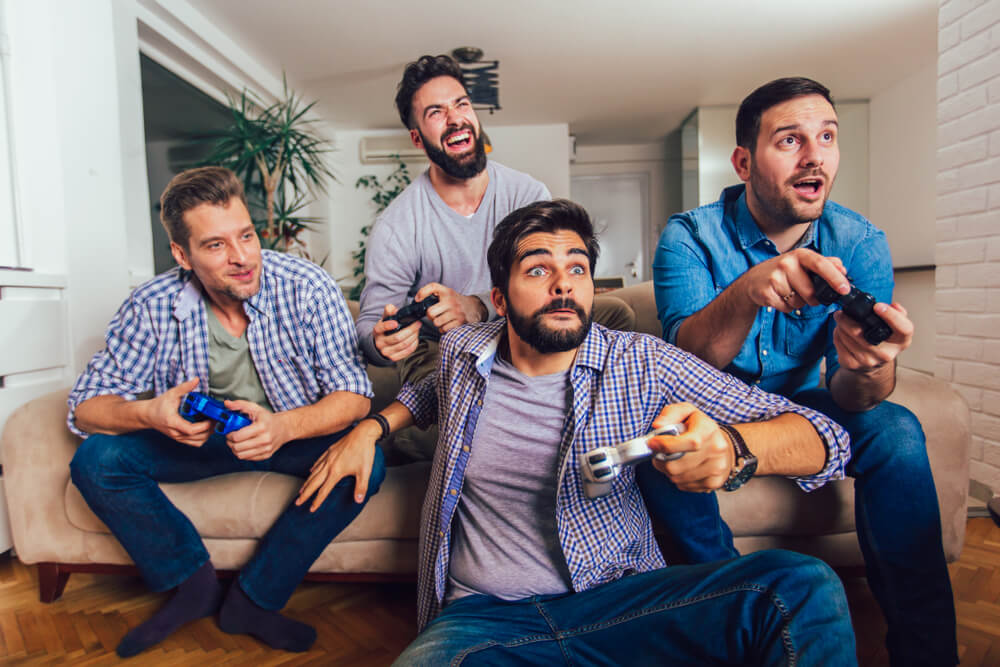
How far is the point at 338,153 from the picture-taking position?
614 cm

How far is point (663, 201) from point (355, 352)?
20.4 feet

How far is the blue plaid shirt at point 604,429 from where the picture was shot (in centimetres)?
104

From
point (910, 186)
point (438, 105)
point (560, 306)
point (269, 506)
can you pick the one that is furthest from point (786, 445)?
point (910, 186)

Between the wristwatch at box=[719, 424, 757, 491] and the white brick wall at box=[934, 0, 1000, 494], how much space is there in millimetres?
1764

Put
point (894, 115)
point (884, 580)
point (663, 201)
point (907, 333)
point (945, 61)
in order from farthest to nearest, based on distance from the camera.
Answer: point (663, 201) < point (894, 115) < point (945, 61) < point (884, 580) < point (907, 333)

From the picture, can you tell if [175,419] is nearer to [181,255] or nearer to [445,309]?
[181,255]

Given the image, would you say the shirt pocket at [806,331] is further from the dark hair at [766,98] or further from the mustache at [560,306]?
the mustache at [560,306]

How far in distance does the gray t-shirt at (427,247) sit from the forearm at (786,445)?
38.7 inches

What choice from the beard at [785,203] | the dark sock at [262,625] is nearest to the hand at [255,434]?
the dark sock at [262,625]

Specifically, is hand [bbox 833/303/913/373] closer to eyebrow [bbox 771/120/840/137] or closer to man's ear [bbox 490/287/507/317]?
eyebrow [bbox 771/120/840/137]

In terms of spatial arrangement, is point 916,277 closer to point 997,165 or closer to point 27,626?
point 997,165

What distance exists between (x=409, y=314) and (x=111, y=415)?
30.2 inches

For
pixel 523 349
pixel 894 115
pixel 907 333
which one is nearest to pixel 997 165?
pixel 907 333

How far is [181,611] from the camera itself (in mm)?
1440
